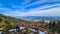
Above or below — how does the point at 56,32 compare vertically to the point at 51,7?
below

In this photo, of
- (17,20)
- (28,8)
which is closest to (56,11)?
(28,8)

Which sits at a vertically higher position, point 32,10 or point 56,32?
point 32,10

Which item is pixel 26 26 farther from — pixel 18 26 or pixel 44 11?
pixel 44 11

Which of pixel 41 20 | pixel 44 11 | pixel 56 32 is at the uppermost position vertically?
pixel 44 11

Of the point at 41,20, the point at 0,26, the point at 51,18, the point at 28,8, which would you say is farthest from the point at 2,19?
the point at 51,18

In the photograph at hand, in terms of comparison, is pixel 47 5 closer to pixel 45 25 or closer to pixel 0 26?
pixel 45 25
